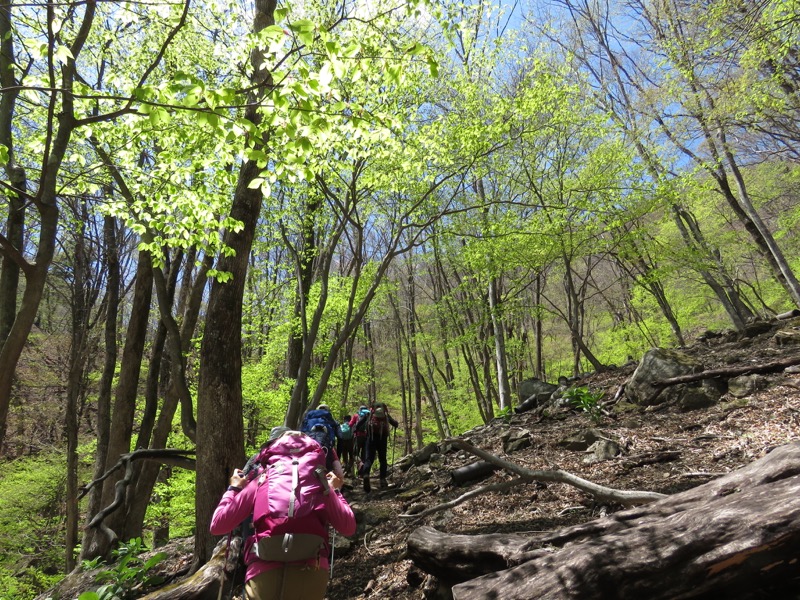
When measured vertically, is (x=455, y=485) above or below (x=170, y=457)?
below

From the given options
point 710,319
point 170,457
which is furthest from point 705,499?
point 710,319

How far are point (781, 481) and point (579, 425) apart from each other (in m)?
5.42

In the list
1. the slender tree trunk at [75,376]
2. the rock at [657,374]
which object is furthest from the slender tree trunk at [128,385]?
the rock at [657,374]

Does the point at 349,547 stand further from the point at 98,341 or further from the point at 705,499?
the point at 98,341

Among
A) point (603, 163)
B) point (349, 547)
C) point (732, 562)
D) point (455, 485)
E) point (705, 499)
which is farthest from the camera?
point (603, 163)

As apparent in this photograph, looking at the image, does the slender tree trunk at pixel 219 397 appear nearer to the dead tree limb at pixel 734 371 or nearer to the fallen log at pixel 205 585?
the fallen log at pixel 205 585

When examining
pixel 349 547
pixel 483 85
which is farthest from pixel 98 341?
pixel 483 85

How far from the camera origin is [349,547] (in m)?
5.10

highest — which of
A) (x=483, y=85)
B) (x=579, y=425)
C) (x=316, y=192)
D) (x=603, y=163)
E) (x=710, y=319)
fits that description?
(x=483, y=85)

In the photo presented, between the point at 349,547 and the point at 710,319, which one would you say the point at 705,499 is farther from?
the point at 710,319

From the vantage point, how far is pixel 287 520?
7.46 feet

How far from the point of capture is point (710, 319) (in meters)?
23.4

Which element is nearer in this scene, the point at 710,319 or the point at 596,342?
the point at 710,319

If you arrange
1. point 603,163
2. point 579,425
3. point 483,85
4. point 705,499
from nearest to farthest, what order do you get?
point 705,499, point 579,425, point 483,85, point 603,163
